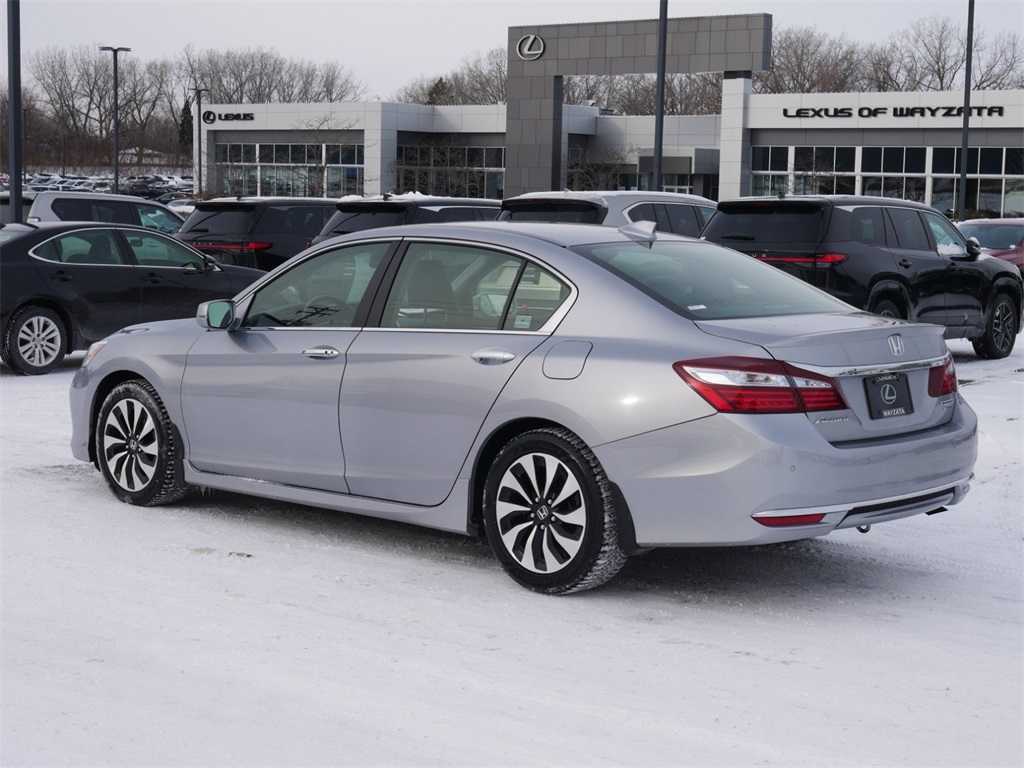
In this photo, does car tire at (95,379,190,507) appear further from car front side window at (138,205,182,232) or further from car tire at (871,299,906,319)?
car front side window at (138,205,182,232)

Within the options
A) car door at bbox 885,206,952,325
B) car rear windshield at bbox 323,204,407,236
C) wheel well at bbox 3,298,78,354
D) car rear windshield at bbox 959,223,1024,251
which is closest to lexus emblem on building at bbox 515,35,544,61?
car rear windshield at bbox 959,223,1024,251

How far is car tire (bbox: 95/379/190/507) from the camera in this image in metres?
7.23

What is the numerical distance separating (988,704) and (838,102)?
57629mm

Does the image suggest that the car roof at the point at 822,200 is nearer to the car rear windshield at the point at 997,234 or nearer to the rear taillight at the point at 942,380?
the rear taillight at the point at 942,380

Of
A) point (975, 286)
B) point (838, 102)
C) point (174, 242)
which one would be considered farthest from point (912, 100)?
point (174, 242)

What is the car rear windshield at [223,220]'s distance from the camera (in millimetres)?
19391

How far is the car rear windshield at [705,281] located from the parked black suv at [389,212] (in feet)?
33.7

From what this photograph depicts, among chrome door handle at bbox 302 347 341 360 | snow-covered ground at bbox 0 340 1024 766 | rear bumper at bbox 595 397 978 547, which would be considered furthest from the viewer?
chrome door handle at bbox 302 347 341 360

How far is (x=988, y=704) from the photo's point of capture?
14.8 ft

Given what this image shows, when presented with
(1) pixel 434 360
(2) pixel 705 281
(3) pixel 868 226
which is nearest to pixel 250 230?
(3) pixel 868 226

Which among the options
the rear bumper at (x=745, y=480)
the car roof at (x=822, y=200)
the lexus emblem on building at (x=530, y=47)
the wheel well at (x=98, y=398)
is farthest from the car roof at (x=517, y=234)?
the lexus emblem on building at (x=530, y=47)

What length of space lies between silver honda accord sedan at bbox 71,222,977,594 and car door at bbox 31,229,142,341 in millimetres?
6820

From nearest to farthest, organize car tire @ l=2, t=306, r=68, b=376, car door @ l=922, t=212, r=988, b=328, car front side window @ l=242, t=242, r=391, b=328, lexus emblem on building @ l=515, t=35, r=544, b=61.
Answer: car front side window @ l=242, t=242, r=391, b=328, car tire @ l=2, t=306, r=68, b=376, car door @ l=922, t=212, r=988, b=328, lexus emblem on building @ l=515, t=35, r=544, b=61

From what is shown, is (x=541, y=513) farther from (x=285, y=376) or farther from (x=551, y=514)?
(x=285, y=376)
